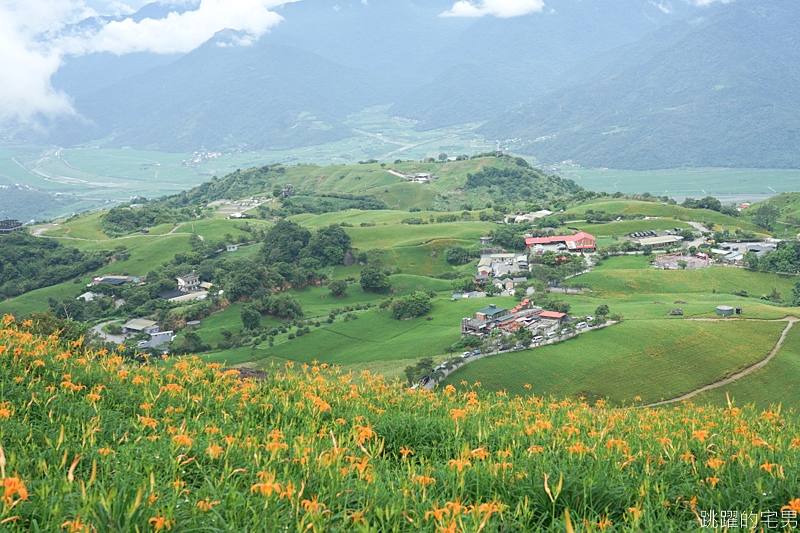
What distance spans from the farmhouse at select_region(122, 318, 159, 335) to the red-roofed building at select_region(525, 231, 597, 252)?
155 feet

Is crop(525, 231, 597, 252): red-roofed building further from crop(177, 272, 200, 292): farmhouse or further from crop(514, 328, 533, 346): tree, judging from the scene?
crop(177, 272, 200, 292): farmhouse

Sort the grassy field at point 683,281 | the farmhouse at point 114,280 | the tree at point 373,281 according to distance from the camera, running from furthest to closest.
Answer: the farmhouse at point 114,280 < the tree at point 373,281 < the grassy field at point 683,281

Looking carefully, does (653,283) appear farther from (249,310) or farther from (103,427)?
(103,427)

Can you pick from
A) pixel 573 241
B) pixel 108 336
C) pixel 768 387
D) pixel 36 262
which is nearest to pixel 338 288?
pixel 108 336

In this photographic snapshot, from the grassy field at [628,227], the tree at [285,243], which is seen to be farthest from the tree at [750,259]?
the tree at [285,243]

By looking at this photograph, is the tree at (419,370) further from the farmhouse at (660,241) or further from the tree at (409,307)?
the farmhouse at (660,241)

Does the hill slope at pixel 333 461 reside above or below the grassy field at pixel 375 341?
above

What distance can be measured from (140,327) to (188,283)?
15210 millimetres

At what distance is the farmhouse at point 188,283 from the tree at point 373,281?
20.4 metres

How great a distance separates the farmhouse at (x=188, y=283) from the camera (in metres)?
Result: 70.1

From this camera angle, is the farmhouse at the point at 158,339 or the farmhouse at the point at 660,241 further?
the farmhouse at the point at 660,241

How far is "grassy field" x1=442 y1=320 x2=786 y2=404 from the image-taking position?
3431 centimetres

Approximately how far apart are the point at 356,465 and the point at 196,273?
237 ft

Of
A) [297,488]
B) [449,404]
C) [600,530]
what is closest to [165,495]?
[297,488]
